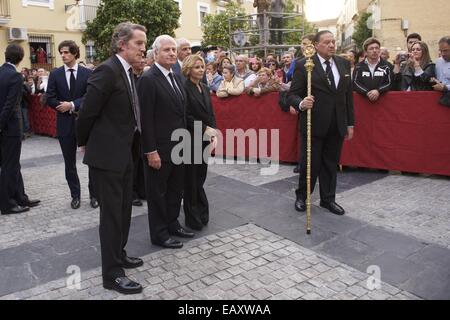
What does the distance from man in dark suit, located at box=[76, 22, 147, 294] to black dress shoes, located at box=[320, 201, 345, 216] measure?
2767 millimetres

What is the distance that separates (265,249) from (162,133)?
153 cm

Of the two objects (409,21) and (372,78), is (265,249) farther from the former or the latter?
(409,21)

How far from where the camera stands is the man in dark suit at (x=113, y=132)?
344 cm

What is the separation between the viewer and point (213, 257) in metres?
4.27

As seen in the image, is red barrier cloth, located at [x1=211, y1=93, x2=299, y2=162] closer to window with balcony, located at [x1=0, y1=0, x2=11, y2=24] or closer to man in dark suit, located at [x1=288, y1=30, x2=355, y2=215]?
man in dark suit, located at [x1=288, y1=30, x2=355, y2=215]

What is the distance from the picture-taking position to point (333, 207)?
5.50 metres

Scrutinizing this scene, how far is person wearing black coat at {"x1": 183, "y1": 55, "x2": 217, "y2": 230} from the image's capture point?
4.72 metres

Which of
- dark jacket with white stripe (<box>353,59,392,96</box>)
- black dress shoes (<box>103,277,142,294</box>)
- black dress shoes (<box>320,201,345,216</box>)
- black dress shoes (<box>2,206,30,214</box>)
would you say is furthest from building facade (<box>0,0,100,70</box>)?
Answer: black dress shoes (<box>103,277,142,294</box>)

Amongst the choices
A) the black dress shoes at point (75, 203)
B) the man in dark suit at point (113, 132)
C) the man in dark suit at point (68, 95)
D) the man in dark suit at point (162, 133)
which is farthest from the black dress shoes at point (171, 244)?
the black dress shoes at point (75, 203)

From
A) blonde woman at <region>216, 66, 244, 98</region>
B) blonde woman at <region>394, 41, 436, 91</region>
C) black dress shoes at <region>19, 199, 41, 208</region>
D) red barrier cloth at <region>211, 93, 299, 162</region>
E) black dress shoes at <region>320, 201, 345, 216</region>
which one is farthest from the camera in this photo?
blonde woman at <region>216, 66, 244, 98</region>

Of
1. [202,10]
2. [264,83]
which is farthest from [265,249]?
[202,10]

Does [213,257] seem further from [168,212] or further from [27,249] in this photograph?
[27,249]

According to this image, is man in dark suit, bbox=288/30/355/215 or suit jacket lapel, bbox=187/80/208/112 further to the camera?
man in dark suit, bbox=288/30/355/215
